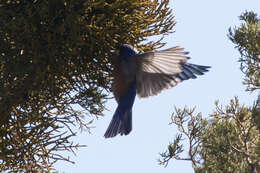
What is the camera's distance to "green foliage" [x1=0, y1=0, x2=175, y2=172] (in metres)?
3.82

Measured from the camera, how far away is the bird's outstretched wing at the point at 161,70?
12.0 feet

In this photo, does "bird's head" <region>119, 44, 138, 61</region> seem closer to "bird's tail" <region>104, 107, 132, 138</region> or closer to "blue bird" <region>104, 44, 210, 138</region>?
"blue bird" <region>104, 44, 210, 138</region>

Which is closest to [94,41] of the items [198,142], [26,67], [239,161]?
[26,67]

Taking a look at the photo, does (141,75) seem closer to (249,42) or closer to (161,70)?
(161,70)

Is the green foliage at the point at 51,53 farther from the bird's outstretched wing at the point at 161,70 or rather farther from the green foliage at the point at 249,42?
the green foliage at the point at 249,42

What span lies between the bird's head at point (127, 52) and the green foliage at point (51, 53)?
0.33 ft

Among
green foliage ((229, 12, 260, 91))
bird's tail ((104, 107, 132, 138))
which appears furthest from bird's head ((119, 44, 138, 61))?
green foliage ((229, 12, 260, 91))

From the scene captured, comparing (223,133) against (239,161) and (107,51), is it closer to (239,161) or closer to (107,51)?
(239,161)

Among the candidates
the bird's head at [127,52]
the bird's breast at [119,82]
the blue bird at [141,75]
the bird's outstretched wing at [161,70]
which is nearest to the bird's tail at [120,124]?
the blue bird at [141,75]

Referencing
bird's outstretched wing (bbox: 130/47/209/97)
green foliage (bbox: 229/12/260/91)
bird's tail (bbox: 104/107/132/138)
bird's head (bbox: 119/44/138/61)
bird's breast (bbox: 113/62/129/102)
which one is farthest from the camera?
green foliage (bbox: 229/12/260/91)

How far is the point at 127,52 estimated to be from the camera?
13.6ft

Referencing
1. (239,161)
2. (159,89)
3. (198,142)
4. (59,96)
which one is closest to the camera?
(159,89)

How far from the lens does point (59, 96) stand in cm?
466

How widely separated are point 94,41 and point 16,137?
57.7 inches
